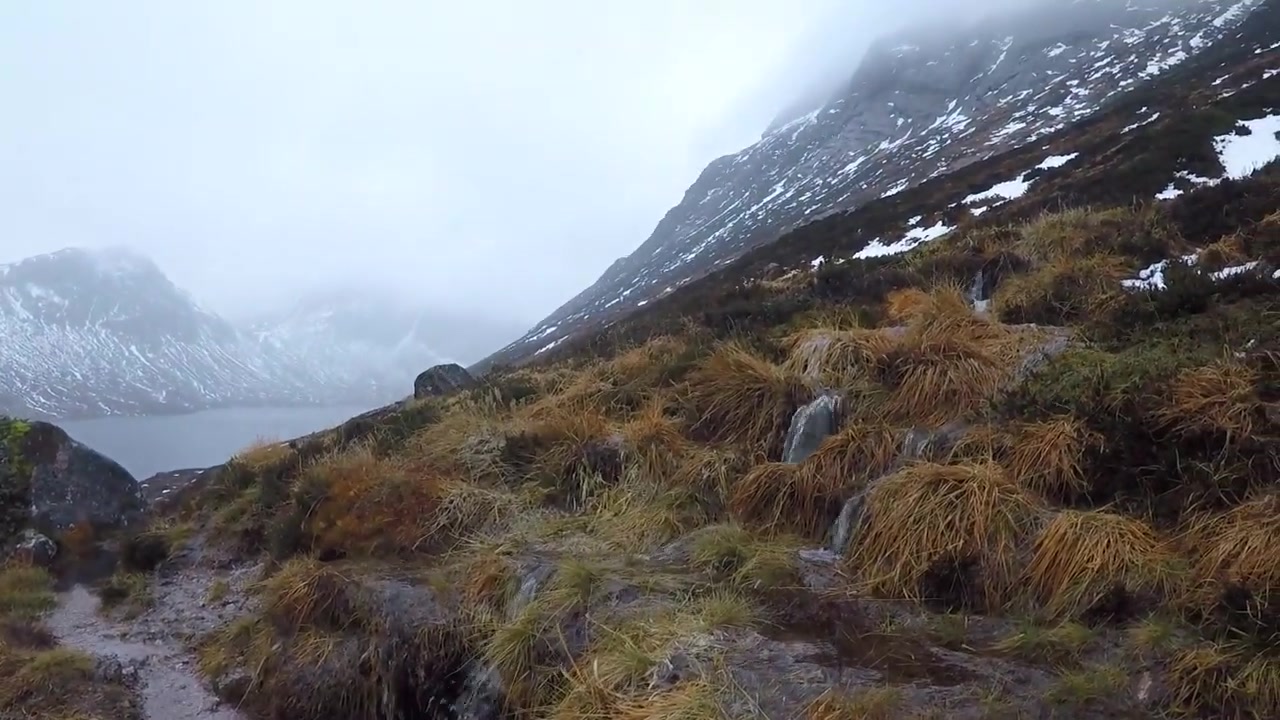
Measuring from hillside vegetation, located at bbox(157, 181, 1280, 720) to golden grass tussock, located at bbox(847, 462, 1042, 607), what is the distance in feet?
0.05

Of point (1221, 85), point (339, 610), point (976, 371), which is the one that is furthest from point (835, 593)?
point (1221, 85)

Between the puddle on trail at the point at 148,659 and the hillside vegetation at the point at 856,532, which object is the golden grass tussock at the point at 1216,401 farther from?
the puddle on trail at the point at 148,659

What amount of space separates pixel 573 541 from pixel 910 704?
9.29 feet

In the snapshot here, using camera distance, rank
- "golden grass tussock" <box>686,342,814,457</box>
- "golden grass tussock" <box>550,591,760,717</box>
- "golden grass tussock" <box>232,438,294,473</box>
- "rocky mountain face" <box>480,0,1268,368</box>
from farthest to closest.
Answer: "rocky mountain face" <box>480,0,1268,368</box> < "golden grass tussock" <box>232,438,294,473</box> < "golden grass tussock" <box>686,342,814,457</box> < "golden grass tussock" <box>550,591,760,717</box>

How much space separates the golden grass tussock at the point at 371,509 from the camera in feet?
20.8

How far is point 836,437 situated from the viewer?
556 cm

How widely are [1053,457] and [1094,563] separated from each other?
0.85 m

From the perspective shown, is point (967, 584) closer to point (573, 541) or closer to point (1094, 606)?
point (1094, 606)

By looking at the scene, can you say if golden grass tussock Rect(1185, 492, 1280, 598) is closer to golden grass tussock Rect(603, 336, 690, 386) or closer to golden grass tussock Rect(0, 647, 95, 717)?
golden grass tussock Rect(603, 336, 690, 386)

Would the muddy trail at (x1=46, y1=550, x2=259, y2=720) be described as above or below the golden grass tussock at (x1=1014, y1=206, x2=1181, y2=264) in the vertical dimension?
above

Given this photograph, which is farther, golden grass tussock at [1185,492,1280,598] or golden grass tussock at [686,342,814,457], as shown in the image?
golden grass tussock at [686,342,814,457]

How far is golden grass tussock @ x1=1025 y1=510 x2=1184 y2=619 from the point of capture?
3703 millimetres

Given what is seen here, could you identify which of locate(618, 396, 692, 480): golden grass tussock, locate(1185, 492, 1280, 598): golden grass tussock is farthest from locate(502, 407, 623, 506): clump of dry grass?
locate(1185, 492, 1280, 598): golden grass tussock

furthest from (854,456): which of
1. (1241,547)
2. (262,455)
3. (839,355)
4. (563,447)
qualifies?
(262,455)
